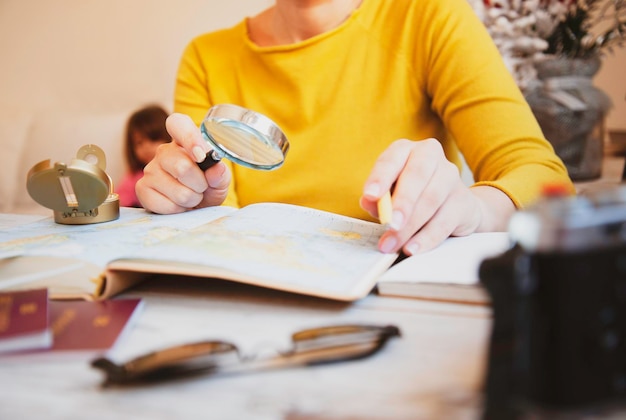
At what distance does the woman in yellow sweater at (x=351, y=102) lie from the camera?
2.65 ft

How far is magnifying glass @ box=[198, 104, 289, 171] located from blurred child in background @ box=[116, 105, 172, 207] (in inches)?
53.9

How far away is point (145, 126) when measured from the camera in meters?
2.08

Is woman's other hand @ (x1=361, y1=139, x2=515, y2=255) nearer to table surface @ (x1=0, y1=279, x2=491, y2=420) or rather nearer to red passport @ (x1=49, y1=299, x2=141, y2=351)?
table surface @ (x1=0, y1=279, x2=491, y2=420)

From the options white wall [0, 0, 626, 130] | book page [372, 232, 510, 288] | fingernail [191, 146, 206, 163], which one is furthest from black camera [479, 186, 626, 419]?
white wall [0, 0, 626, 130]

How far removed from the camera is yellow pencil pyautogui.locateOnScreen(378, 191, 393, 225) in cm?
55

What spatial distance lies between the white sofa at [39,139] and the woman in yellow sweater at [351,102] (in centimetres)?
106

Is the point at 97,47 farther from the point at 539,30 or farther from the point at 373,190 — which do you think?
the point at 373,190

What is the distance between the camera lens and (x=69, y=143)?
7.22 feet

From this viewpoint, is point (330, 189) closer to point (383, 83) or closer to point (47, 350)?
point (383, 83)

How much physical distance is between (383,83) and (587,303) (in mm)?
873

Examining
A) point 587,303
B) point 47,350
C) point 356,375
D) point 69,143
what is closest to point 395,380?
point 356,375

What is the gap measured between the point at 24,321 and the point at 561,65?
123cm

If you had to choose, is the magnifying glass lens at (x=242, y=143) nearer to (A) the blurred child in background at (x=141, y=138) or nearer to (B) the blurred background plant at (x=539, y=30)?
(B) the blurred background plant at (x=539, y=30)

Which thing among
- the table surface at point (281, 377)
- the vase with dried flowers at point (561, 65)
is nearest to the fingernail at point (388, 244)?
the table surface at point (281, 377)
